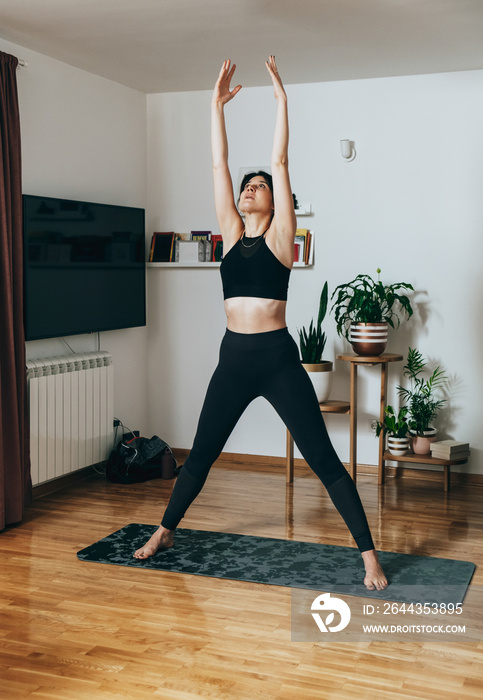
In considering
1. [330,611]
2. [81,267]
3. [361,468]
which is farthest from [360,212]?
[330,611]

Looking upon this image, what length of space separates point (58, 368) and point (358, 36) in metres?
2.31

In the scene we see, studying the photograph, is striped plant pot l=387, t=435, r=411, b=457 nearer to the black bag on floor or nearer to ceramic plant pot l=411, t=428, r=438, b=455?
ceramic plant pot l=411, t=428, r=438, b=455

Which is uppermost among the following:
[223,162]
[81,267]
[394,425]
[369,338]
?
[223,162]

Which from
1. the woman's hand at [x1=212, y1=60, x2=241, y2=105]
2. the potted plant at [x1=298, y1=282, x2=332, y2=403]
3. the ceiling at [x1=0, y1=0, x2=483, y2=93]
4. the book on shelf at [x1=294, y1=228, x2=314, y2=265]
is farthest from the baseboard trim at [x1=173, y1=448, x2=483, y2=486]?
the woman's hand at [x1=212, y1=60, x2=241, y2=105]

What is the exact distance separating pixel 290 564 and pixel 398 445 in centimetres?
151

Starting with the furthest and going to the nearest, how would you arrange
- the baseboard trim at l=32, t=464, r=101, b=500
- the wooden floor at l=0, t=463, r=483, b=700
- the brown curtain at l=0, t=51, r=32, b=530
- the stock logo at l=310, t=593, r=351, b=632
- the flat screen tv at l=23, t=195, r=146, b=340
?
the baseboard trim at l=32, t=464, r=101, b=500 → the flat screen tv at l=23, t=195, r=146, b=340 → the brown curtain at l=0, t=51, r=32, b=530 → the stock logo at l=310, t=593, r=351, b=632 → the wooden floor at l=0, t=463, r=483, b=700

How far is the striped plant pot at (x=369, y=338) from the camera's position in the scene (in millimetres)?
4371

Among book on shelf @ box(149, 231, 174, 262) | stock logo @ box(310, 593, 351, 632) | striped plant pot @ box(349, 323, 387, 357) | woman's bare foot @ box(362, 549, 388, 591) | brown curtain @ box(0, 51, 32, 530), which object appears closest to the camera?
stock logo @ box(310, 593, 351, 632)

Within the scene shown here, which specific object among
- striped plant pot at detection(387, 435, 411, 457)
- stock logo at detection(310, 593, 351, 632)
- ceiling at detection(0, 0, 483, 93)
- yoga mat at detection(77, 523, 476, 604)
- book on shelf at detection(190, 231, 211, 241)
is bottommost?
yoga mat at detection(77, 523, 476, 604)

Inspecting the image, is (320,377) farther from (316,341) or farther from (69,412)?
(69,412)

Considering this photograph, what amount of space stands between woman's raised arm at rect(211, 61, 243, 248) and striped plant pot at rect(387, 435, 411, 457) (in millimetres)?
1867

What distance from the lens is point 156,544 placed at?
3271mm

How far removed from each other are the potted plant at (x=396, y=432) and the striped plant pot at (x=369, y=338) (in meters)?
0.38

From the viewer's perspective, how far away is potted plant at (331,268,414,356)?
438 cm
